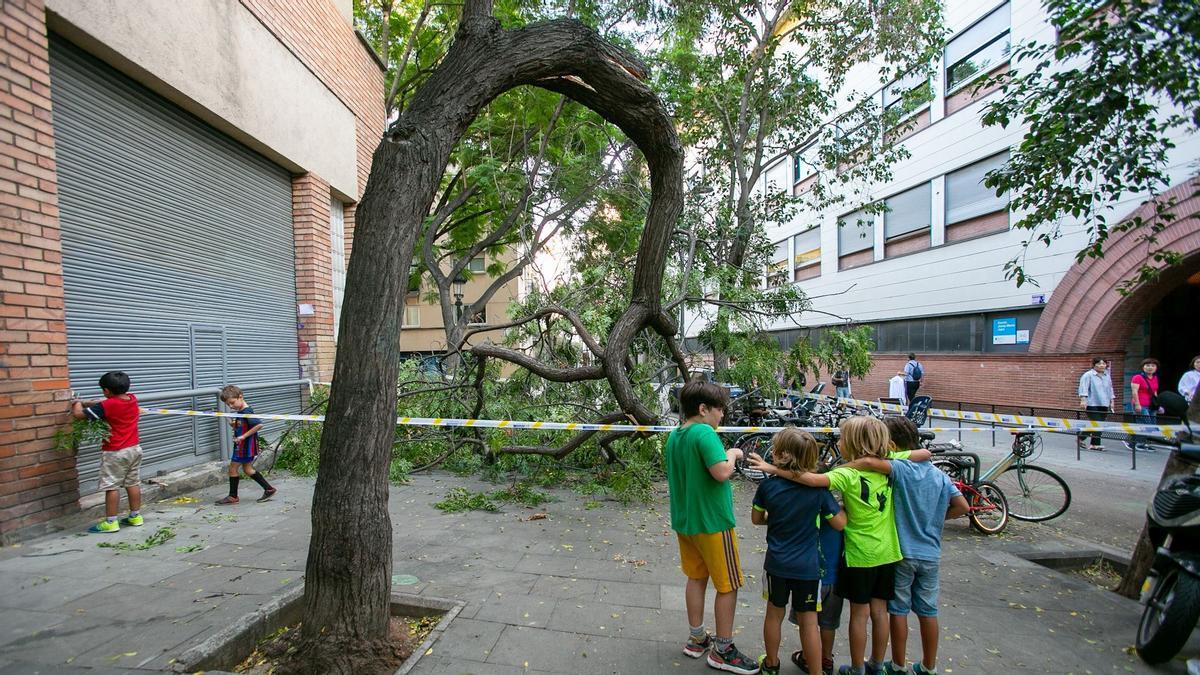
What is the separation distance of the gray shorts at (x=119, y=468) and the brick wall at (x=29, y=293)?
25 centimetres

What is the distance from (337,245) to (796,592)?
9.10 meters

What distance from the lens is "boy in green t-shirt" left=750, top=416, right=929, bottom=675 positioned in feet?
9.09

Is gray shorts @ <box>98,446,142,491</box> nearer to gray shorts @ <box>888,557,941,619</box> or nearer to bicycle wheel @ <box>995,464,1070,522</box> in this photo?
gray shorts @ <box>888,557,941,619</box>

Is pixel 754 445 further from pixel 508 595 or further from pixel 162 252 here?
pixel 162 252

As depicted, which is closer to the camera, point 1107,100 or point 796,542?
point 796,542

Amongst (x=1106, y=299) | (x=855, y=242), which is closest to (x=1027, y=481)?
(x=1106, y=299)

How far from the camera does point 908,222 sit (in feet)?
54.7

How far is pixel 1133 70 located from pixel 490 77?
169 inches

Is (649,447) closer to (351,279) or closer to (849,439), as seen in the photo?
(849,439)

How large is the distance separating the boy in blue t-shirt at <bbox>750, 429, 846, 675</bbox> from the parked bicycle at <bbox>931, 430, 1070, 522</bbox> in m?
3.91

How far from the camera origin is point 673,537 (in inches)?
199

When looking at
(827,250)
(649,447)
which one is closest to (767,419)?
Result: (649,447)

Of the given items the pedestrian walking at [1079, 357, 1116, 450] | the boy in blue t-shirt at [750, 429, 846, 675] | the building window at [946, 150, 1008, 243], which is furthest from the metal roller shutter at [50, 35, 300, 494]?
the building window at [946, 150, 1008, 243]

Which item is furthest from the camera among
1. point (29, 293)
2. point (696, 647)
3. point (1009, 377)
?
point (1009, 377)
